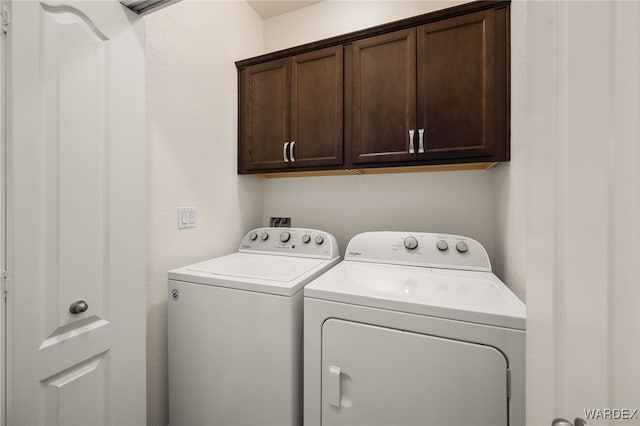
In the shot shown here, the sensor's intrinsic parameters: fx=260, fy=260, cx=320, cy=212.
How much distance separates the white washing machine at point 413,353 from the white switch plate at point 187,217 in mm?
893

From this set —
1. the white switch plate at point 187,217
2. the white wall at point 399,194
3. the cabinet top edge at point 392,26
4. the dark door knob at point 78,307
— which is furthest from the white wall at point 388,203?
the dark door knob at point 78,307

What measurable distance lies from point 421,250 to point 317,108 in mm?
1106

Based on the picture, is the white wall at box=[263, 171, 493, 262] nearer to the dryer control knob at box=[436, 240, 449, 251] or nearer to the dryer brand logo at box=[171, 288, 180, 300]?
the dryer control knob at box=[436, 240, 449, 251]

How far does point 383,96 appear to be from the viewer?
1.53m

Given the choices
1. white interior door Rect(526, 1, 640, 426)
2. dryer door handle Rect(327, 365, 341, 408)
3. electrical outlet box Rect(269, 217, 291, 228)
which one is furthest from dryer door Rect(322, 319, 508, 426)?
electrical outlet box Rect(269, 217, 291, 228)

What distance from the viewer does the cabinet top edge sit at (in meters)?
1.32

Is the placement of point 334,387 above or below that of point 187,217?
below

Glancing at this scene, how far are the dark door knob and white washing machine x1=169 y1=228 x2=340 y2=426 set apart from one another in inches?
17.4

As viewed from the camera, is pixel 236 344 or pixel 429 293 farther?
pixel 236 344

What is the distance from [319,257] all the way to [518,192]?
1110 mm

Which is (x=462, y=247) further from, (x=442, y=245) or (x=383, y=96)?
(x=383, y=96)

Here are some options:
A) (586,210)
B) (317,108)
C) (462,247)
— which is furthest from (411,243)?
(586,210)

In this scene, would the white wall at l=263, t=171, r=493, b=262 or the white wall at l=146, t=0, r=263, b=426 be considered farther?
the white wall at l=263, t=171, r=493, b=262

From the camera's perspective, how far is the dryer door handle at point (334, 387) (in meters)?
1.04
